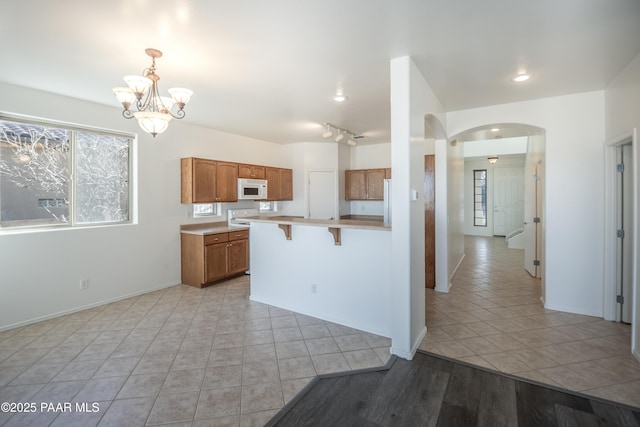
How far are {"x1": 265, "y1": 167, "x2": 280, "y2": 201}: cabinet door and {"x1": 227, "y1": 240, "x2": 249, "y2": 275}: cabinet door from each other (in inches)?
50.5

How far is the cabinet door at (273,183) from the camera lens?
6289 mm

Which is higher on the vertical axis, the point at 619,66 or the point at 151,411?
the point at 619,66

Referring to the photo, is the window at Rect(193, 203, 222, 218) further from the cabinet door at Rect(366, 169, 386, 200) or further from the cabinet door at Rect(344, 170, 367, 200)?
the cabinet door at Rect(366, 169, 386, 200)

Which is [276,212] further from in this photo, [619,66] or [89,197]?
[619,66]

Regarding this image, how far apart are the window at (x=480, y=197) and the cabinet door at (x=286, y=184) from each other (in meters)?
7.00

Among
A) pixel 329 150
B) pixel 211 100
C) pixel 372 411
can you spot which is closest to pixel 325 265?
pixel 372 411

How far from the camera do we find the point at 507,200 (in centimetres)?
992

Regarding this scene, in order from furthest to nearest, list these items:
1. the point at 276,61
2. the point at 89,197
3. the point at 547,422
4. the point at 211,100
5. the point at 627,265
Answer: the point at 89,197, the point at 211,100, the point at 627,265, the point at 276,61, the point at 547,422

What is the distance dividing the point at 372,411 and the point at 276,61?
2.91m

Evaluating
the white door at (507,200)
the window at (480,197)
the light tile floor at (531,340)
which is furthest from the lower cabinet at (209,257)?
the white door at (507,200)

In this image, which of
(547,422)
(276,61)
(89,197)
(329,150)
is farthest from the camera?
(329,150)

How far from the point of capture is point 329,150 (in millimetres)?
6754

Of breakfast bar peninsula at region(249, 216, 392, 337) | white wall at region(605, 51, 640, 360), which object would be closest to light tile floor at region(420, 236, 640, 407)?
white wall at region(605, 51, 640, 360)

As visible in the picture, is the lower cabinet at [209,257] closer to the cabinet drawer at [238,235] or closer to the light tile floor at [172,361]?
the cabinet drawer at [238,235]
